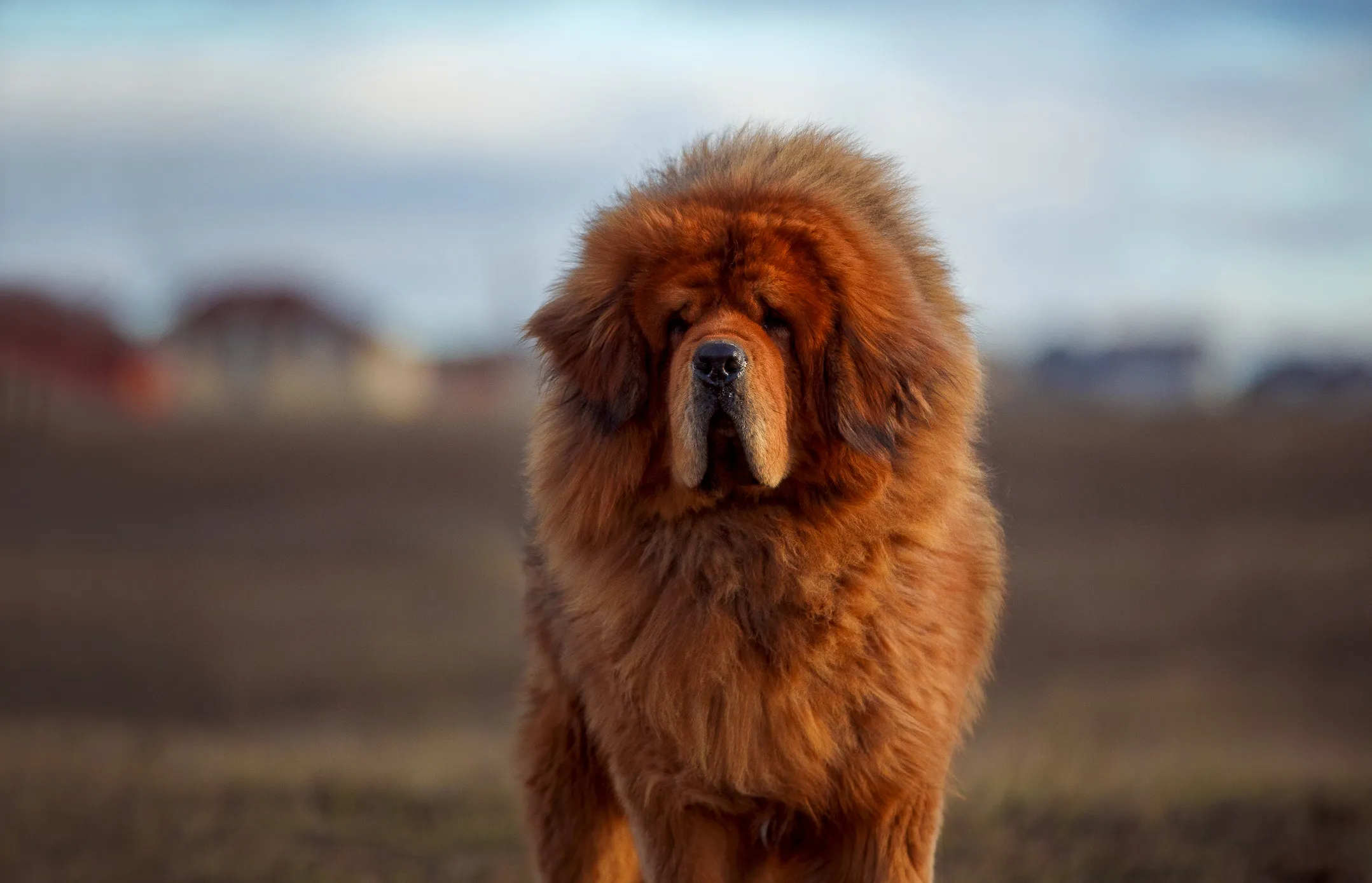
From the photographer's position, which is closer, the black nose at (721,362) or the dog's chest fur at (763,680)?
the black nose at (721,362)

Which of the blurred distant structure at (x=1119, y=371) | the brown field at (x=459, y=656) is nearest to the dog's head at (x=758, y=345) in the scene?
the brown field at (x=459, y=656)

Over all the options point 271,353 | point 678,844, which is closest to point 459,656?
point 678,844

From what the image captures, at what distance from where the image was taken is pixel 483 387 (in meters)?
50.1

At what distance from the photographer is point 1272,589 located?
18234 mm

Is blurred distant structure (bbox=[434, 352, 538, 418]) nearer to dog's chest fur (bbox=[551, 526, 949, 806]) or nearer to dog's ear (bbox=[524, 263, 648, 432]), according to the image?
dog's ear (bbox=[524, 263, 648, 432])

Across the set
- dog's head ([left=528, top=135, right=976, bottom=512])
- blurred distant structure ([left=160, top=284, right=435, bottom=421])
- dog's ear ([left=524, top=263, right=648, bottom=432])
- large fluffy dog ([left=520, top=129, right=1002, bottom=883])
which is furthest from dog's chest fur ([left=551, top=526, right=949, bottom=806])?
blurred distant structure ([left=160, top=284, right=435, bottom=421])

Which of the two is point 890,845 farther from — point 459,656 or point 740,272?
point 459,656

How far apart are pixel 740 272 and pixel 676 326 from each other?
0.27m

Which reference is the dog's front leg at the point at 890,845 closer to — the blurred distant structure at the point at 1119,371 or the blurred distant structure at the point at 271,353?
the blurred distant structure at the point at 1119,371

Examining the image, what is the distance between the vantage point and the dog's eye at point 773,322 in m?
3.85

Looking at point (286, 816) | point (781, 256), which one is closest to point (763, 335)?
point (781, 256)

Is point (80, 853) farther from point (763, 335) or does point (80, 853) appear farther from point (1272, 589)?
point (1272, 589)

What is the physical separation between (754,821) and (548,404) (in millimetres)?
1485

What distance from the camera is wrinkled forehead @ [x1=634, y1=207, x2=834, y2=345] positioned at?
3805 mm
